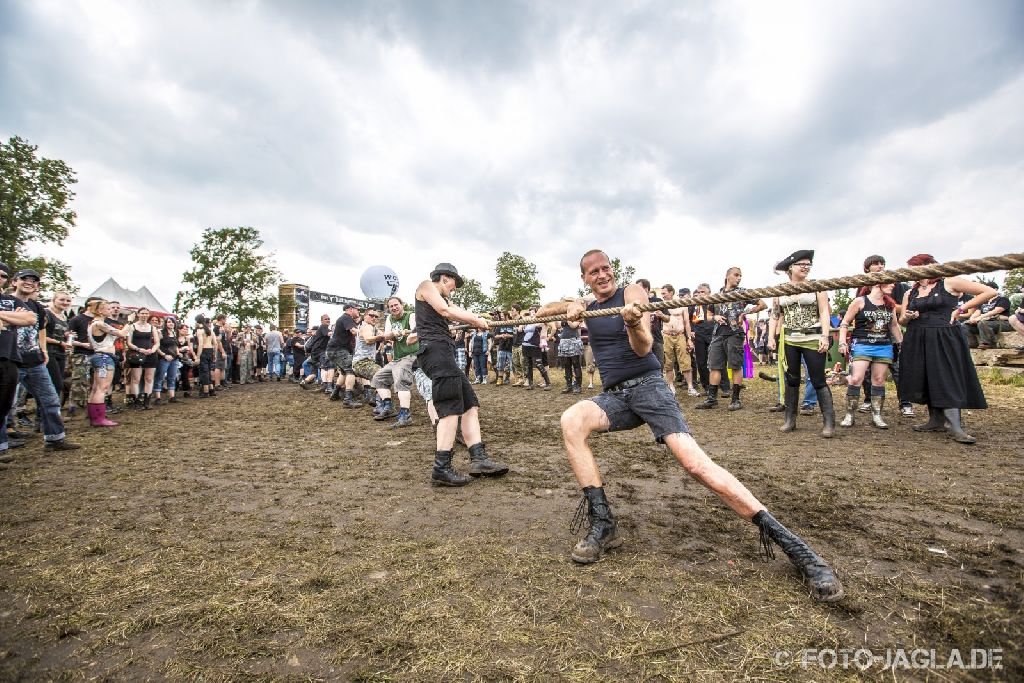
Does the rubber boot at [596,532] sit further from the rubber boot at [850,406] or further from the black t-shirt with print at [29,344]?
the black t-shirt with print at [29,344]

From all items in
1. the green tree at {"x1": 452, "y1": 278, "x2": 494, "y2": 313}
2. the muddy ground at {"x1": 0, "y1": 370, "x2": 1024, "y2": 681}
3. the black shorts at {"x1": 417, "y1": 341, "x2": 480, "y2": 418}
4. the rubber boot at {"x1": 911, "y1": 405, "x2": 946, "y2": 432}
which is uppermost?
the green tree at {"x1": 452, "y1": 278, "x2": 494, "y2": 313}

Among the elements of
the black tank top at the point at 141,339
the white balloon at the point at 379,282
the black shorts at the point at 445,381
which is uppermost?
the white balloon at the point at 379,282

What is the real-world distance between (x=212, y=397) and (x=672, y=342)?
36.9 feet

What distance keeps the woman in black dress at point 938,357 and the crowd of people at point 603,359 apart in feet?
0.05

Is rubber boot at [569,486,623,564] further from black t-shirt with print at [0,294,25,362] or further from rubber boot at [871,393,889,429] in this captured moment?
black t-shirt with print at [0,294,25,362]

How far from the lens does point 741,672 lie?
5.38 ft

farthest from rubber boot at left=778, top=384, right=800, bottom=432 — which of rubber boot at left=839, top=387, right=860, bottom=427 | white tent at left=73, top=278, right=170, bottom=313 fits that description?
white tent at left=73, top=278, right=170, bottom=313

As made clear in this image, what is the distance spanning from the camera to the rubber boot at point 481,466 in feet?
14.0

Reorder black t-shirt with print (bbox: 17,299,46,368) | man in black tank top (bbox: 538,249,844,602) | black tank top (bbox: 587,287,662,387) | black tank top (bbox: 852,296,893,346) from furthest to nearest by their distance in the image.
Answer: black tank top (bbox: 852,296,893,346), black t-shirt with print (bbox: 17,299,46,368), black tank top (bbox: 587,287,662,387), man in black tank top (bbox: 538,249,844,602)

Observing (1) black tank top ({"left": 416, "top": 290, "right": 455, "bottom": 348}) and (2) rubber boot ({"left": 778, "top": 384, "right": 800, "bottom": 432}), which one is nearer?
(1) black tank top ({"left": 416, "top": 290, "right": 455, "bottom": 348})

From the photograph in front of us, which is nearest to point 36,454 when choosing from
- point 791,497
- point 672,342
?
point 791,497

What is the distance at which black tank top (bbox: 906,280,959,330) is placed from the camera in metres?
5.18

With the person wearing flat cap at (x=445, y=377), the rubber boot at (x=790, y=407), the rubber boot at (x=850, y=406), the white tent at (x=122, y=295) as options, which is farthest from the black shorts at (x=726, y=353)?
the white tent at (x=122, y=295)

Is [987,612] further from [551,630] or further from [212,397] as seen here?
[212,397]
